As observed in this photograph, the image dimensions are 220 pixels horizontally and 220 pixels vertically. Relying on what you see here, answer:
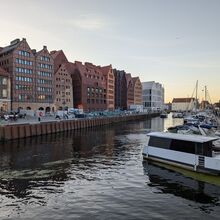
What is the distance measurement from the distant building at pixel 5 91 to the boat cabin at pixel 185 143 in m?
80.3

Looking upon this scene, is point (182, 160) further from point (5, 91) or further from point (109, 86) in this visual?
point (109, 86)

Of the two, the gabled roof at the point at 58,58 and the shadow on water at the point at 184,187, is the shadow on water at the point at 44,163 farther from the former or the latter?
the gabled roof at the point at 58,58

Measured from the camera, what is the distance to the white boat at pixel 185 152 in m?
32.3

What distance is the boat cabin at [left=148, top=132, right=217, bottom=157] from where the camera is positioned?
3347cm

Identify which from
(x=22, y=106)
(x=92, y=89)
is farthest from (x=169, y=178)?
(x=92, y=89)

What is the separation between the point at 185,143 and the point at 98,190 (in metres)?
12.6

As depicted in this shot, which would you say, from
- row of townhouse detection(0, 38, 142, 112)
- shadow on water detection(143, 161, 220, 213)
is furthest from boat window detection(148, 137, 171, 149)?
row of townhouse detection(0, 38, 142, 112)

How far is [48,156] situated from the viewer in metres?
45.7

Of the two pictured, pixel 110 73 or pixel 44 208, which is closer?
pixel 44 208

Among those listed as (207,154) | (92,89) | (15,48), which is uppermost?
(15,48)

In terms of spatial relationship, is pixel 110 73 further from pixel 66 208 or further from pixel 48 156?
pixel 66 208

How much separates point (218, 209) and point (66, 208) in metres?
11.6

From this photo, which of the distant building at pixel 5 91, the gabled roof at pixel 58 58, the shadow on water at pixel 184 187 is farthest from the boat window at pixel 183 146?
the gabled roof at pixel 58 58

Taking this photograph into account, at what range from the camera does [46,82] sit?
5162 inches
